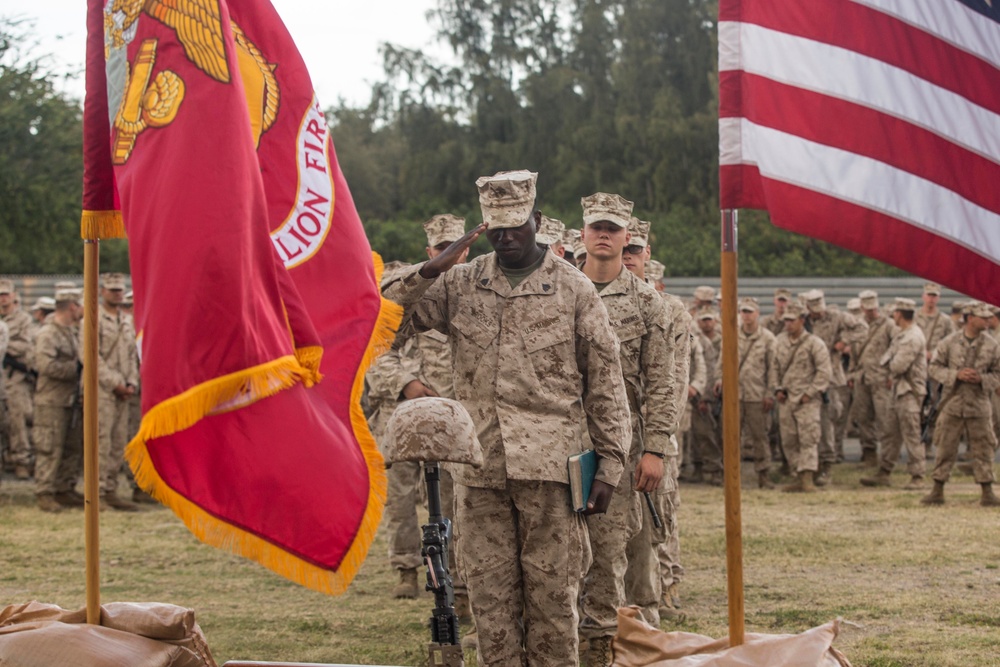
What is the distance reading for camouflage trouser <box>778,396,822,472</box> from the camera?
16391 millimetres

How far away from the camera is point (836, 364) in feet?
63.6

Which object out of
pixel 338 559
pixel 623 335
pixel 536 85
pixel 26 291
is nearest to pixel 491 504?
pixel 338 559

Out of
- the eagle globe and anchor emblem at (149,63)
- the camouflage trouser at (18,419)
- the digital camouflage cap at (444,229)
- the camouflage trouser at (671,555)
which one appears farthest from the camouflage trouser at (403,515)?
the camouflage trouser at (18,419)

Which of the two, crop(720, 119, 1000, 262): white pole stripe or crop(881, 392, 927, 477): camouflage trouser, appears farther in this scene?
crop(881, 392, 927, 477): camouflage trouser

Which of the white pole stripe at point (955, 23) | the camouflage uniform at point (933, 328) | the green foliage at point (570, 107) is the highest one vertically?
the green foliage at point (570, 107)

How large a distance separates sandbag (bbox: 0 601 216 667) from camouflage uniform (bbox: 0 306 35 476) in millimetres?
13008

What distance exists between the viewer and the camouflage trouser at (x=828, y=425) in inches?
699

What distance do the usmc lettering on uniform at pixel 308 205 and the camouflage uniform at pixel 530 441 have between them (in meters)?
0.47

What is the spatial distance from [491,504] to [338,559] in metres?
1.06

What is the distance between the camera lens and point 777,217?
15.5 feet

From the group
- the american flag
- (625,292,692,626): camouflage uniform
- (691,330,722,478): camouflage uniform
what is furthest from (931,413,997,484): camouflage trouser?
the american flag

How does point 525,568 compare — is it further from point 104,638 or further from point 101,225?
point 101,225

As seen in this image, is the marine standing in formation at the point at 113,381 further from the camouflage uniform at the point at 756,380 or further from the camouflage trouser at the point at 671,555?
the camouflage trouser at the point at 671,555

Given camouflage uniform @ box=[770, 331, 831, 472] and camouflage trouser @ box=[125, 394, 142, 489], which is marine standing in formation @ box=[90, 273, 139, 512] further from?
camouflage uniform @ box=[770, 331, 831, 472]
